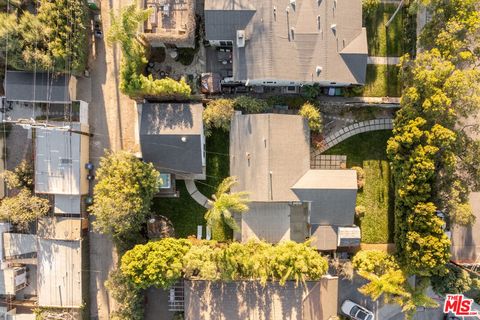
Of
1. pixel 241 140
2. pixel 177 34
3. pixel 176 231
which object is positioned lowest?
pixel 176 231

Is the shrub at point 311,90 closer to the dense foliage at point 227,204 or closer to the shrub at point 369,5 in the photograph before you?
the shrub at point 369,5

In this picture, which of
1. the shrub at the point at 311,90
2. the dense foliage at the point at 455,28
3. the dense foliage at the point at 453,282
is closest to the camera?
the dense foliage at the point at 455,28

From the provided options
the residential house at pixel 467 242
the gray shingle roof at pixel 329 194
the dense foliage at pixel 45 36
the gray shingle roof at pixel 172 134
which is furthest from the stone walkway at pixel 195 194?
the residential house at pixel 467 242

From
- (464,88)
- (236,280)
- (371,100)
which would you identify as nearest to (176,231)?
(236,280)

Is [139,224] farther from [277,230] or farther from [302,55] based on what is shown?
[302,55]

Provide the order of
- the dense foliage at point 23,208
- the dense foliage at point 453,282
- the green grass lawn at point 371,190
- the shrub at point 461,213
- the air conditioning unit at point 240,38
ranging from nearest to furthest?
the shrub at point 461,213 < the air conditioning unit at point 240,38 < the dense foliage at point 23,208 < the dense foliage at point 453,282 < the green grass lawn at point 371,190

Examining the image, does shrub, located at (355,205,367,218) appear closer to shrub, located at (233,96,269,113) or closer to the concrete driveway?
shrub, located at (233,96,269,113)

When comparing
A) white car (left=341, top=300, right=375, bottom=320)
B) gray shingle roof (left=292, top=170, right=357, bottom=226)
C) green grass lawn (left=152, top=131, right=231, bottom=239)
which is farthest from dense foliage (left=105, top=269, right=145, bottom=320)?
white car (left=341, top=300, right=375, bottom=320)
